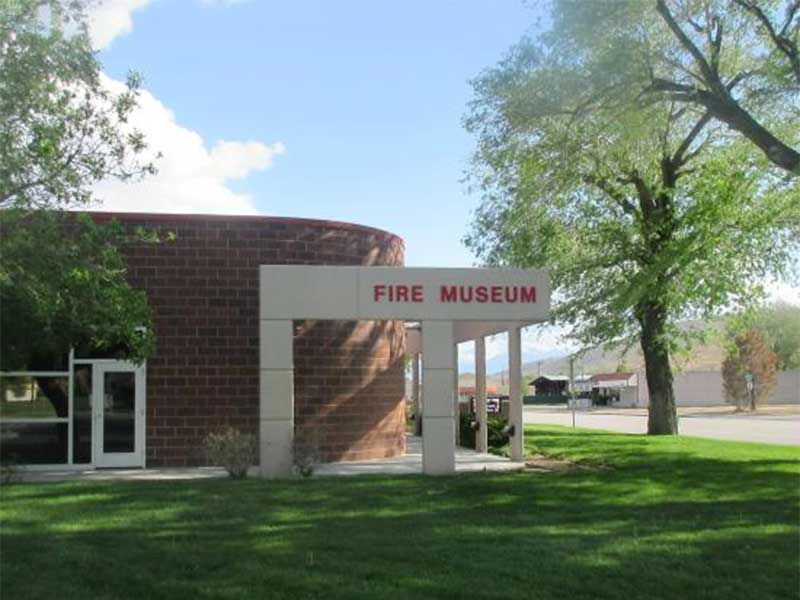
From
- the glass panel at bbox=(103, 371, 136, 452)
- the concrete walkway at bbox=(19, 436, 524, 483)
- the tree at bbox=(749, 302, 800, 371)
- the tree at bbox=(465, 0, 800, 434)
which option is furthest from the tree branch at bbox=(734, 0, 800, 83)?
the tree at bbox=(749, 302, 800, 371)

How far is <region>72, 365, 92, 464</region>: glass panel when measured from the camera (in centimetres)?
1847

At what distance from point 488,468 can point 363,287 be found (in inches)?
164

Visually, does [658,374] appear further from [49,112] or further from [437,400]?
[49,112]

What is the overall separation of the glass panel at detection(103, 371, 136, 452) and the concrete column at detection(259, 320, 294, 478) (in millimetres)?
3547

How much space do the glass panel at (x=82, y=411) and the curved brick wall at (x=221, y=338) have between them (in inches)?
45.2

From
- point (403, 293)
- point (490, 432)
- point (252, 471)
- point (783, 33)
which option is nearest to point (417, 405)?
point (490, 432)

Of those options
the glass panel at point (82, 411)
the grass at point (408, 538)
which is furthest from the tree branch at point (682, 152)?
the glass panel at point (82, 411)

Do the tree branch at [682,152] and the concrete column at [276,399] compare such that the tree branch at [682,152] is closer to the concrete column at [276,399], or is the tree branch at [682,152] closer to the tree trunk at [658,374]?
the tree trunk at [658,374]

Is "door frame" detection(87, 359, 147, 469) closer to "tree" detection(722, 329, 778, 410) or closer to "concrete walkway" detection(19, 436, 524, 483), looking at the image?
"concrete walkway" detection(19, 436, 524, 483)

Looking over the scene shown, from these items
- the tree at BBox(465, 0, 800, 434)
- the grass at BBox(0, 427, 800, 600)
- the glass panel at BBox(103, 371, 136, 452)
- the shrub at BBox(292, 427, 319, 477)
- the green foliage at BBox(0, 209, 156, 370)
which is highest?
the tree at BBox(465, 0, 800, 434)

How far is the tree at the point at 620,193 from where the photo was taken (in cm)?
1683

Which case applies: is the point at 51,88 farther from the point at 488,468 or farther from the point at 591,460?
the point at 591,460

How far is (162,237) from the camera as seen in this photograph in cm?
1842

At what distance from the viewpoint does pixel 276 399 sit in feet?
53.7
